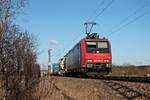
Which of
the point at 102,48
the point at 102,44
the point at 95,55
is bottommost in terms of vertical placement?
the point at 95,55

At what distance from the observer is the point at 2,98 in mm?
11328

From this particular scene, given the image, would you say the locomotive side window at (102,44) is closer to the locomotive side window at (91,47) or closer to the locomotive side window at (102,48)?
the locomotive side window at (102,48)

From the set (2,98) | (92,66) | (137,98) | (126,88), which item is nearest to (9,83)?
(2,98)

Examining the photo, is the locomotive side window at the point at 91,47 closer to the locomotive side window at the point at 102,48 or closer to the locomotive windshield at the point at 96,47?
the locomotive windshield at the point at 96,47

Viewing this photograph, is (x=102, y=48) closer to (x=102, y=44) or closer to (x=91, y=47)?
(x=102, y=44)

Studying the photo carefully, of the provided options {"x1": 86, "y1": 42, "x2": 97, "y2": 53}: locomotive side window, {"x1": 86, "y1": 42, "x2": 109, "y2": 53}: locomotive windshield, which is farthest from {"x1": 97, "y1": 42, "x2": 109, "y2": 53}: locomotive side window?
{"x1": 86, "y1": 42, "x2": 97, "y2": 53}: locomotive side window

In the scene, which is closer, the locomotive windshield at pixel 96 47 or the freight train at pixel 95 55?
the freight train at pixel 95 55

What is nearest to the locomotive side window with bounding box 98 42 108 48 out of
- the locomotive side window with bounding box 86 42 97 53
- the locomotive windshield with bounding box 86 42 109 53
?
the locomotive windshield with bounding box 86 42 109 53

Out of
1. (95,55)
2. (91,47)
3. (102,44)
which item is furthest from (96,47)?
(95,55)

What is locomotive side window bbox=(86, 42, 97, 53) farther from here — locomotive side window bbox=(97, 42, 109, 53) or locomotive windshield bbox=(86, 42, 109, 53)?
locomotive side window bbox=(97, 42, 109, 53)

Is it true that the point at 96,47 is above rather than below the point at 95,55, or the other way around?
above

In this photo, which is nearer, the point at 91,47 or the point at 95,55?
the point at 95,55

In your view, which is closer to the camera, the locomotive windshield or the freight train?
the freight train

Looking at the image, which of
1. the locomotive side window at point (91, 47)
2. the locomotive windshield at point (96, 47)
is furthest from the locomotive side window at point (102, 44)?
the locomotive side window at point (91, 47)
